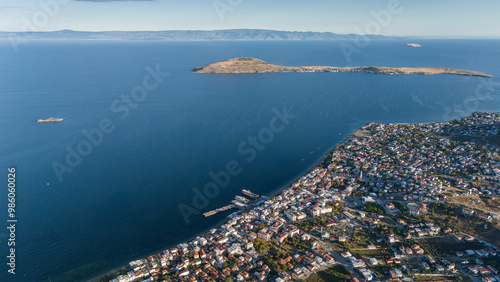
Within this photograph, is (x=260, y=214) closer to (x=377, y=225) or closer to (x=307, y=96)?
(x=377, y=225)

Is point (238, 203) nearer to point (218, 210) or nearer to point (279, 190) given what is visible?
point (218, 210)

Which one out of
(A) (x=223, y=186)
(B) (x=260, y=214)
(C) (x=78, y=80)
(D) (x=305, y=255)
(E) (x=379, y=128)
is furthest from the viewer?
(C) (x=78, y=80)

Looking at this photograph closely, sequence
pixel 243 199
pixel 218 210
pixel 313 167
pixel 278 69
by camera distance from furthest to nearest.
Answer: pixel 278 69, pixel 313 167, pixel 243 199, pixel 218 210

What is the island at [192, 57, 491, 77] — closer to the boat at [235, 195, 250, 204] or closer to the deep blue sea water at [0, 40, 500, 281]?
the deep blue sea water at [0, 40, 500, 281]

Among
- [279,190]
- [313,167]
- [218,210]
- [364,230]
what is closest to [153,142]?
[218,210]

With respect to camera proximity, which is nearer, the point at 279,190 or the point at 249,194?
the point at 249,194

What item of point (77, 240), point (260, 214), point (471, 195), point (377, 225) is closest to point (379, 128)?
point (471, 195)
